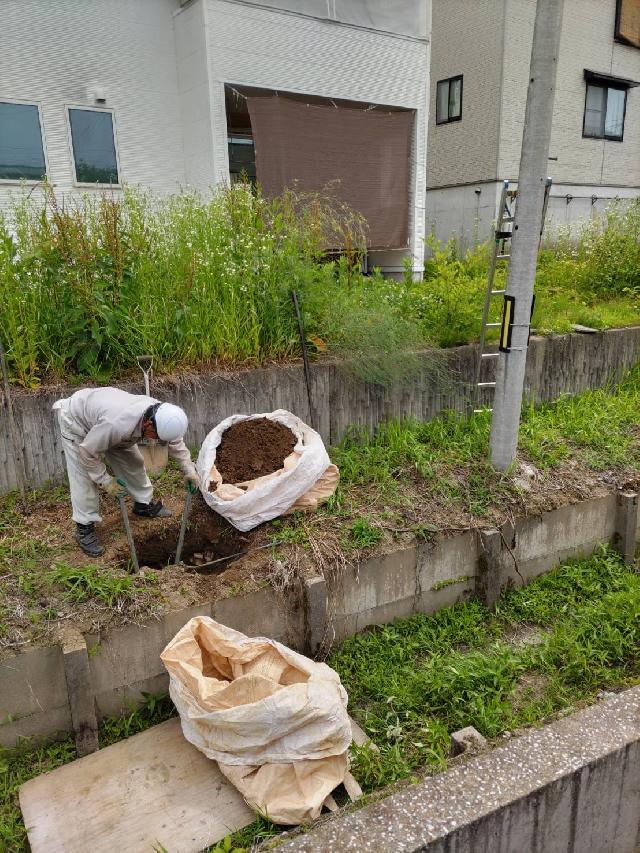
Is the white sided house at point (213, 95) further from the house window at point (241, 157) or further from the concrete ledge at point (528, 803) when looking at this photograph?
the concrete ledge at point (528, 803)

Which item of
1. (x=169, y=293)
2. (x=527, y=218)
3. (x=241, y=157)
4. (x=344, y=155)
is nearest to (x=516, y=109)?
(x=344, y=155)

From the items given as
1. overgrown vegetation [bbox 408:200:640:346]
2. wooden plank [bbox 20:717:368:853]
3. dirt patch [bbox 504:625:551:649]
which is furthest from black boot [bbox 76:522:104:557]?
overgrown vegetation [bbox 408:200:640:346]

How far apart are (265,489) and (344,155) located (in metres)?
7.26

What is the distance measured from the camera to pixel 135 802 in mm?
3139

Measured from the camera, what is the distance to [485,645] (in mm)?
4465

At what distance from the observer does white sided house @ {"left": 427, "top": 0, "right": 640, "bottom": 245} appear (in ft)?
44.1

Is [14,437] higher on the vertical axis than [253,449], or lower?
higher

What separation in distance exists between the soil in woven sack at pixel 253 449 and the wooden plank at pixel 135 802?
6.21ft

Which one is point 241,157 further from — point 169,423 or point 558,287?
point 169,423

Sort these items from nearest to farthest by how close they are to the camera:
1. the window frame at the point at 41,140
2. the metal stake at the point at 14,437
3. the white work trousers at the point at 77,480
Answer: the white work trousers at the point at 77,480
the metal stake at the point at 14,437
the window frame at the point at 41,140

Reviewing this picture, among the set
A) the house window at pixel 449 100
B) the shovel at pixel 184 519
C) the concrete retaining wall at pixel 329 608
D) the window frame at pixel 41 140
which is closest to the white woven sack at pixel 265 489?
the shovel at pixel 184 519

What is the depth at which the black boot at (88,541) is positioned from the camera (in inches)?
164

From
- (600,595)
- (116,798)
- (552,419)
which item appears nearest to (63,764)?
(116,798)

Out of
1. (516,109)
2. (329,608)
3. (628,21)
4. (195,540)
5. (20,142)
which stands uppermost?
(628,21)
